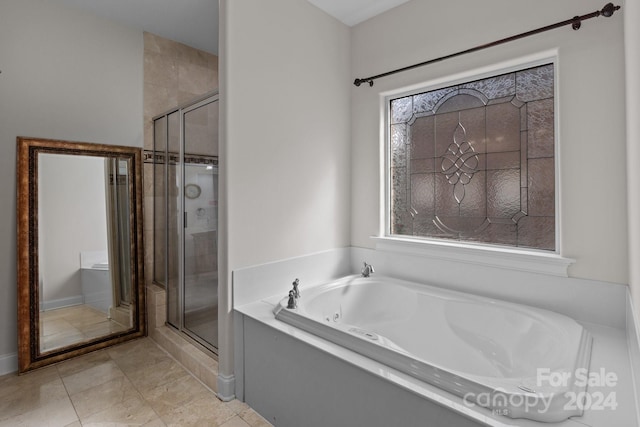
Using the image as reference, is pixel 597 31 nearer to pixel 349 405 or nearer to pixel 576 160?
pixel 576 160

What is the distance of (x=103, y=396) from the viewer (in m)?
1.95

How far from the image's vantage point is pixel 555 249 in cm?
185

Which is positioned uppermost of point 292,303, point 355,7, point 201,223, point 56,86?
point 355,7

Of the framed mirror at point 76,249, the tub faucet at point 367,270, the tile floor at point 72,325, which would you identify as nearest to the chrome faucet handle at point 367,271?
the tub faucet at point 367,270

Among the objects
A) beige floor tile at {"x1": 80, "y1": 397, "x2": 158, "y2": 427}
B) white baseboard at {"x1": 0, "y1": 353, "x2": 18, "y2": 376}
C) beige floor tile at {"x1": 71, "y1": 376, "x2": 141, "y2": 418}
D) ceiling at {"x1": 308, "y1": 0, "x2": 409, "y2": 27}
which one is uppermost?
ceiling at {"x1": 308, "y1": 0, "x2": 409, "y2": 27}

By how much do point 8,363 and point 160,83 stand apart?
7.75ft

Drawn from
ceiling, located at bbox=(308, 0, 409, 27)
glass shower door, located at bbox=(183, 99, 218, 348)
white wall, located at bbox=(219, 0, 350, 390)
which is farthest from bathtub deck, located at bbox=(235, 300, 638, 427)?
ceiling, located at bbox=(308, 0, 409, 27)

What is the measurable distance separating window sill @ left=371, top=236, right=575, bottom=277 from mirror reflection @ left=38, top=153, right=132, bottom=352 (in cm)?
210

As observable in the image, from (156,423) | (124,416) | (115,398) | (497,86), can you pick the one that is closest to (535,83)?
(497,86)

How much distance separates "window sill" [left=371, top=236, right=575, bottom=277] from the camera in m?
1.78

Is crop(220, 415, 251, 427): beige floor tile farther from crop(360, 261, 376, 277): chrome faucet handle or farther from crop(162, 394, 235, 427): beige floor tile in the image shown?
crop(360, 261, 376, 277): chrome faucet handle

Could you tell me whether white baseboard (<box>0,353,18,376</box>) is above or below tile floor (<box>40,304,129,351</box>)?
below

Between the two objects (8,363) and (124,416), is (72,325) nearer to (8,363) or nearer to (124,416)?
(8,363)

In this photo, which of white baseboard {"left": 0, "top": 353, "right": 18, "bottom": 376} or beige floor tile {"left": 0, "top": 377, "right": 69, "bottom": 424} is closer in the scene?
beige floor tile {"left": 0, "top": 377, "right": 69, "bottom": 424}
